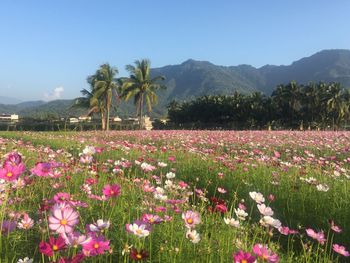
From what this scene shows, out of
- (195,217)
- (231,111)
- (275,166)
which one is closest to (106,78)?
(231,111)

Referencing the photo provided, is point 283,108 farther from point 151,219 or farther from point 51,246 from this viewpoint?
point 51,246

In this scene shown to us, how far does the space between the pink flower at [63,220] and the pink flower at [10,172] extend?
10.8 inches

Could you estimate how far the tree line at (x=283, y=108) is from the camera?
5678cm

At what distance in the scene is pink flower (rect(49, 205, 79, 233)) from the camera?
154cm

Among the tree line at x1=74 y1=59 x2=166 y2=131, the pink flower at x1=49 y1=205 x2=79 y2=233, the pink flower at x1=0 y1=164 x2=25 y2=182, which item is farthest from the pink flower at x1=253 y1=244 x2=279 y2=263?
the tree line at x1=74 y1=59 x2=166 y2=131

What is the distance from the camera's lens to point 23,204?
3.59 meters

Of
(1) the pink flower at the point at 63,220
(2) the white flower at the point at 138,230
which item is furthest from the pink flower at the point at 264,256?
(1) the pink flower at the point at 63,220

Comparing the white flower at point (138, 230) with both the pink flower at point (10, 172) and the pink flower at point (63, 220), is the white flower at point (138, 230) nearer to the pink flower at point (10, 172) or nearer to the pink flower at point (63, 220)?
the pink flower at point (63, 220)

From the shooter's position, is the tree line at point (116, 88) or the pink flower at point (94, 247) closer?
the pink flower at point (94, 247)

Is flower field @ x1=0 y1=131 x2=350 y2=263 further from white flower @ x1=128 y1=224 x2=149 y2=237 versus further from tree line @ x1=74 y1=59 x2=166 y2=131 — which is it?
tree line @ x1=74 y1=59 x2=166 y2=131

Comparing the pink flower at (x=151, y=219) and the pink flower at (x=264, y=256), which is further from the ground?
the pink flower at (x=151, y=219)

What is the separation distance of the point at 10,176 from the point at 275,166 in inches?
190

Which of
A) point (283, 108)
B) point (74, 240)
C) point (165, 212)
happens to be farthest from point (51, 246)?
point (283, 108)

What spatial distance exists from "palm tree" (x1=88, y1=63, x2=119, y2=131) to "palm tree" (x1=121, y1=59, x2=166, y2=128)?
64.3 inches
